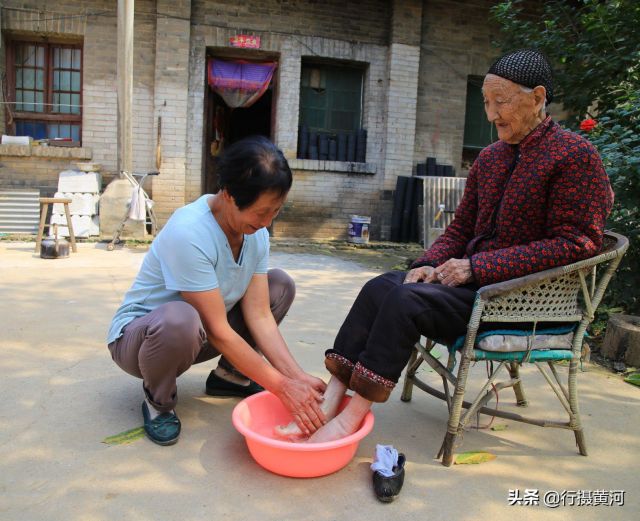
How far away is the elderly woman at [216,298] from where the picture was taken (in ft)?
7.14

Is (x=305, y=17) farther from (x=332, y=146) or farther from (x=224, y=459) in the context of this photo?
(x=224, y=459)

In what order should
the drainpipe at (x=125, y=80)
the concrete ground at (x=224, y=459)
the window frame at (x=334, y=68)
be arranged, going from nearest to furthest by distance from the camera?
the concrete ground at (x=224, y=459)
the drainpipe at (x=125, y=80)
the window frame at (x=334, y=68)

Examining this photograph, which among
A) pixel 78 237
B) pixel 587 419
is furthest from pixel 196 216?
pixel 78 237

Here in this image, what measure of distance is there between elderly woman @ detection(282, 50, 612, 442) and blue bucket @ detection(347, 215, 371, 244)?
751 cm

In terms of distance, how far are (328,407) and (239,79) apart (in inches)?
331

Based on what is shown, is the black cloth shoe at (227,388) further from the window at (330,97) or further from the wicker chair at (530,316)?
the window at (330,97)

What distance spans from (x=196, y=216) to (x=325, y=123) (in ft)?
27.6

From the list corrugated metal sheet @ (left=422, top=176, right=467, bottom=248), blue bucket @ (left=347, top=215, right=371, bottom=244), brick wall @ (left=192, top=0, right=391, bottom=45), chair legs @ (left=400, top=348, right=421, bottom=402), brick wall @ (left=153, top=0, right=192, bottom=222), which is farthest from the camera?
blue bucket @ (left=347, top=215, right=371, bottom=244)

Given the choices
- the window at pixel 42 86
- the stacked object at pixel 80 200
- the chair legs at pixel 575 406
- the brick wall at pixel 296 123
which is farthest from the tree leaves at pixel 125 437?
the window at pixel 42 86

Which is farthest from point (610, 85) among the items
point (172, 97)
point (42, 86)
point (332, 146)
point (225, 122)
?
point (42, 86)

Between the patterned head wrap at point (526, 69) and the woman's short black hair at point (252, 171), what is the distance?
91 centimetres

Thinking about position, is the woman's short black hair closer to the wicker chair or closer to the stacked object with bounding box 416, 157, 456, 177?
the wicker chair

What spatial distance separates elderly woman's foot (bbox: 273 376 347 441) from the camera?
2.37 m

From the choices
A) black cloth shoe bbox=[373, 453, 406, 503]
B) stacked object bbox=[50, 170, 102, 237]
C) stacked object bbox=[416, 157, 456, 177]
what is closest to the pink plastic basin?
black cloth shoe bbox=[373, 453, 406, 503]
